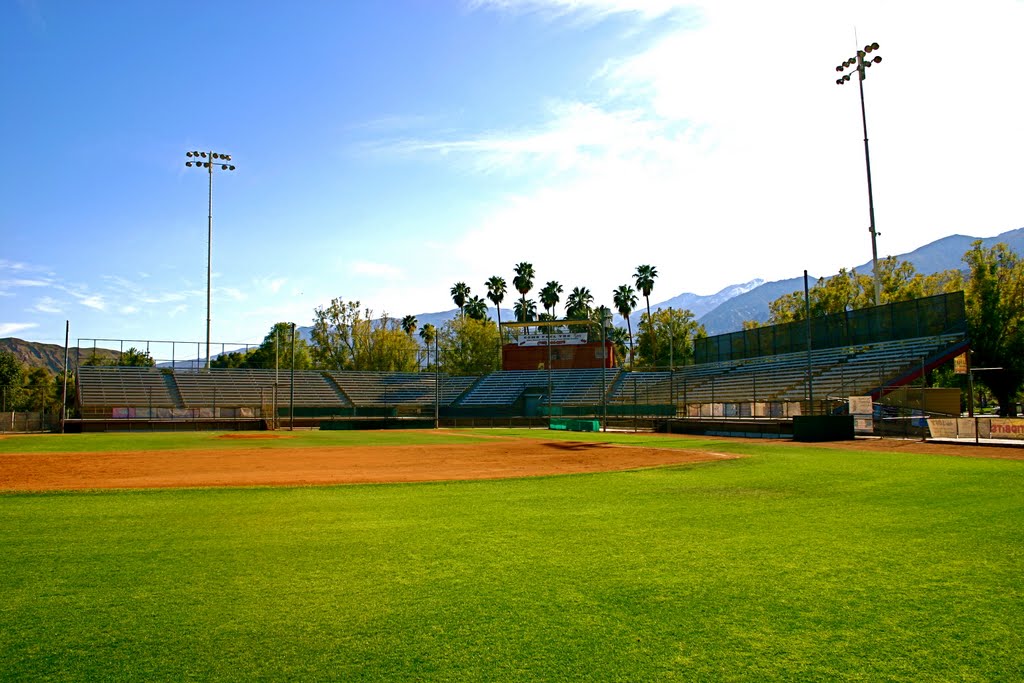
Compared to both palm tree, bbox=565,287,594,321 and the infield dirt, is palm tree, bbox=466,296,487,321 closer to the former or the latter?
palm tree, bbox=565,287,594,321

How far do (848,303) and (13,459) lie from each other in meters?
66.7

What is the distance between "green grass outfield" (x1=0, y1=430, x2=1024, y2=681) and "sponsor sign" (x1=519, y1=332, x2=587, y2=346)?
66.5m

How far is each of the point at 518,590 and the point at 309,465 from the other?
15089 millimetres

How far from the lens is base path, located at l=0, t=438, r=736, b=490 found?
1568 cm

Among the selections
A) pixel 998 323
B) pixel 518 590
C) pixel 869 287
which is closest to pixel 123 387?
pixel 518 590

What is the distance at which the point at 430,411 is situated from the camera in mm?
66250

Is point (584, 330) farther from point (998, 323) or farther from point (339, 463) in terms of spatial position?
point (339, 463)

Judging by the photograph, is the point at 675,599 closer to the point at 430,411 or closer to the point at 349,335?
the point at 430,411

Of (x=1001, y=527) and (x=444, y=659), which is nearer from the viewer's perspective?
(x=444, y=659)

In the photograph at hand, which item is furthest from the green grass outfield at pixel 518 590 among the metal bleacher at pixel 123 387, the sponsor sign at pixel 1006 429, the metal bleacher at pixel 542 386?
the metal bleacher at pixel 542 386

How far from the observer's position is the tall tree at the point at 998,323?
5006 centimetres

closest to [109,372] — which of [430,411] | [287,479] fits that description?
[430,411]

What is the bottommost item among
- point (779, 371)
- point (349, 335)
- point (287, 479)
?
point (287, 479)

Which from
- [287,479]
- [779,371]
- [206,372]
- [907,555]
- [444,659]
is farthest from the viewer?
[206,372]
